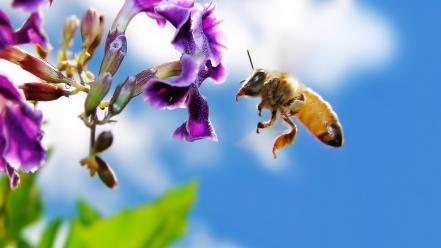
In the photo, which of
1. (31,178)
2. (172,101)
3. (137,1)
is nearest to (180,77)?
(172,101)

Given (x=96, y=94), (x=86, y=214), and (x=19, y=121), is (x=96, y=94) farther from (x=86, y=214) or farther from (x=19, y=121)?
(x=86, y=214)

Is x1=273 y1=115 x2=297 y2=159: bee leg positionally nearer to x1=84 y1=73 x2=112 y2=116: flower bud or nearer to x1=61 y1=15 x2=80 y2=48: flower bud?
x1=84 y1=73 x2=112 y2=116: flower bud

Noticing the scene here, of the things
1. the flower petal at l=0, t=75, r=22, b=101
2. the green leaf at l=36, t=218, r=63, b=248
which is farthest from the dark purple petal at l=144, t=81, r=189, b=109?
the green leaf at l=36, t=218, r=63, b=248

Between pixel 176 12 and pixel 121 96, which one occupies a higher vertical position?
pixel 176 12

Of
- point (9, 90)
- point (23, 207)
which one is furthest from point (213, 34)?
point (23, 207)

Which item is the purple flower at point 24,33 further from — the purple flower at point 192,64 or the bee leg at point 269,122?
the bee leg at point 269,122
